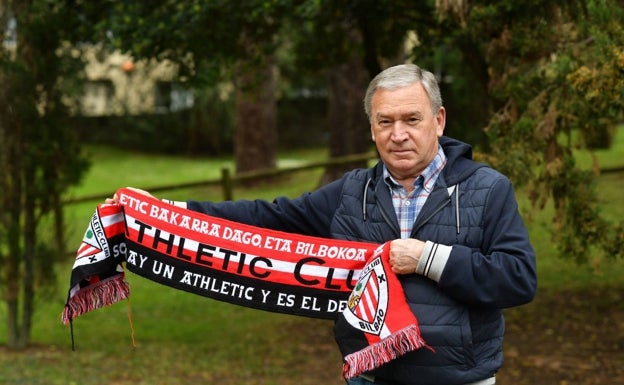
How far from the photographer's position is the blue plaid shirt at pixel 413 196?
3916 millimetres

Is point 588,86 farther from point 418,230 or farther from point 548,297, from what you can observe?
point 548,297

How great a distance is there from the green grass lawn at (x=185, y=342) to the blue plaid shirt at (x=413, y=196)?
454 cm

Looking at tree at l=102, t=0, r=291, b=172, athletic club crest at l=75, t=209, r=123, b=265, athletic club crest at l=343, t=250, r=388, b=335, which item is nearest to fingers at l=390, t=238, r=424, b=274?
athletic club crest at l=343, t=250, r=388, b=335

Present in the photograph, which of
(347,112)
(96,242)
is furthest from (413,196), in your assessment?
(347,112)

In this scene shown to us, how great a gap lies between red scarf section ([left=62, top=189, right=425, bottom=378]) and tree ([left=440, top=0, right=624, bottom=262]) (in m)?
3.34

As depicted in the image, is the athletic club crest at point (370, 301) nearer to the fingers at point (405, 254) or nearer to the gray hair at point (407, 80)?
the fingers at point (405, 254)

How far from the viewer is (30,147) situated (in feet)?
33.7

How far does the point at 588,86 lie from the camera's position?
6.89 meters

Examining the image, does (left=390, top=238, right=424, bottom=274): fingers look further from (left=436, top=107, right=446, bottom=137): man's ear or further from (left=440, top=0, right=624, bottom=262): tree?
(left=440, top=0, right=624, bottom=262): tree

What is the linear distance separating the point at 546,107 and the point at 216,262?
3.89 metres

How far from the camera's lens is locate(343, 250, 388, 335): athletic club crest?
389 centimetres

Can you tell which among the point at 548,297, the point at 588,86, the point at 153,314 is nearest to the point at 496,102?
the point at 588,86

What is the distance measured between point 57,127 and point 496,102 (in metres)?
4.33

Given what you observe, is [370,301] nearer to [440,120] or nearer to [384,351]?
[384,351]
